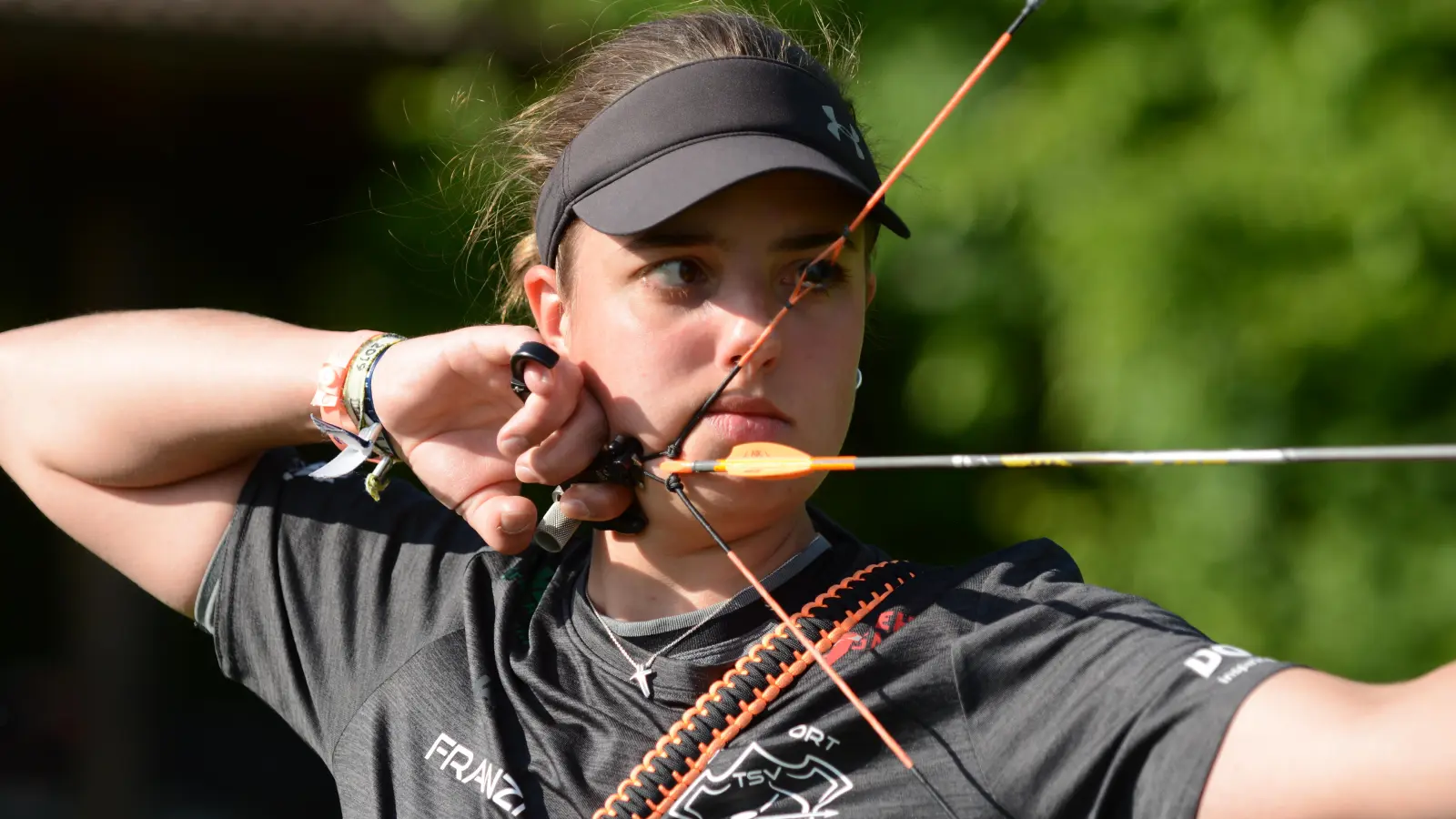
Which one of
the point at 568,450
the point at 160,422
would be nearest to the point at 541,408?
the point at 568,450

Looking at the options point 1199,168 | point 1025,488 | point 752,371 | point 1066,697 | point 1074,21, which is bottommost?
point 1025,488

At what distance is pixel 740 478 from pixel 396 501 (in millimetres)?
606

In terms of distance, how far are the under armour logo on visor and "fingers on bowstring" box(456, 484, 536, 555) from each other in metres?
0.55

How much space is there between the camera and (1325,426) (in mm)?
2611

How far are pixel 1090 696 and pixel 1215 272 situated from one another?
4.67 feet

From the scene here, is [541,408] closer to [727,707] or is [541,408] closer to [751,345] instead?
[751,345]

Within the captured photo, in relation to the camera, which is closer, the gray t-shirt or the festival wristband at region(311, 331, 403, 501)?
the gray t-shirt

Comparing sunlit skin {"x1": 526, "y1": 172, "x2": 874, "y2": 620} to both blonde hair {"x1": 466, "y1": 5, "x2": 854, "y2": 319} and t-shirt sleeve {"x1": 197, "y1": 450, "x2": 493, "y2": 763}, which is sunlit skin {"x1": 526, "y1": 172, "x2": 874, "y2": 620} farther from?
t-shirt sleeve {"x1": 197, "y1": 450, "x2": 493, "y2": 763}

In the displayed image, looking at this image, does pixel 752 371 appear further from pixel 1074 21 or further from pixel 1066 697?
pixel 1074 21

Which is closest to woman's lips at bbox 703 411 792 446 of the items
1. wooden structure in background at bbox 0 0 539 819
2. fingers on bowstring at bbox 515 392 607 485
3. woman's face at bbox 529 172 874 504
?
woman's face at bbox 529 172 874 504

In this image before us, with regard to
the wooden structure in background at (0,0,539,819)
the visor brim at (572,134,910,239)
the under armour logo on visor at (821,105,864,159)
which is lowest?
the wooden structure in background at (0,0,539,819)

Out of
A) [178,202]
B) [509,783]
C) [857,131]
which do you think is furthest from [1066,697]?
[178,202]

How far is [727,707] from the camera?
4.98ft

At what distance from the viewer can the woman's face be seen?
5.10 ft
